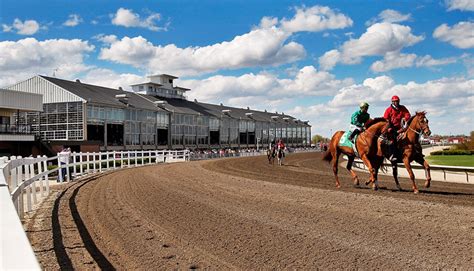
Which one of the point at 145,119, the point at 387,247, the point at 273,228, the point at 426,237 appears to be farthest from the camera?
the point at 145,119

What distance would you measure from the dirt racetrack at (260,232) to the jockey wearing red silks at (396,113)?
195 cm

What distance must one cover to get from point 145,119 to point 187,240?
53410 mm

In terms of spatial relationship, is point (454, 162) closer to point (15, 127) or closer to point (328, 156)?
point (328, 156)

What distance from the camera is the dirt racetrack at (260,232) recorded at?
515 cm

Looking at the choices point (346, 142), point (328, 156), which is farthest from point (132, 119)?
point (346, 142)

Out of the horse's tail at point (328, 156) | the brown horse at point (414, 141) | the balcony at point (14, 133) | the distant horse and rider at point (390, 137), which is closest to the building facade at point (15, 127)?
the balcony at point (14, 133)

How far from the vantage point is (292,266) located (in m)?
4.91

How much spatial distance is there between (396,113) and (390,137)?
2.44ft

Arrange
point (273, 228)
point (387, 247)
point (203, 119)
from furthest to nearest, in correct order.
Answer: point (203, 119)
point (273, 228)
point (387, 247)

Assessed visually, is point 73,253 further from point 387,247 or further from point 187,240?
point 387,247

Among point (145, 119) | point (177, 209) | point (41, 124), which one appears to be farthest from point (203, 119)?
point (177, 209)


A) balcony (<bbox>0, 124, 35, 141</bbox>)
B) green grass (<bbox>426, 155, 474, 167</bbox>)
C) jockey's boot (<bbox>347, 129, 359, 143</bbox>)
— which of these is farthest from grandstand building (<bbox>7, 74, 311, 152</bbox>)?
jockey's boot (<bbox>347, 129, 359, 143</bbox>)

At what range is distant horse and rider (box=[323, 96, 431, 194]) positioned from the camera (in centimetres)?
1109

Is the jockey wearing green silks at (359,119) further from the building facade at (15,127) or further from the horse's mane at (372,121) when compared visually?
the building facade at (15,127)
